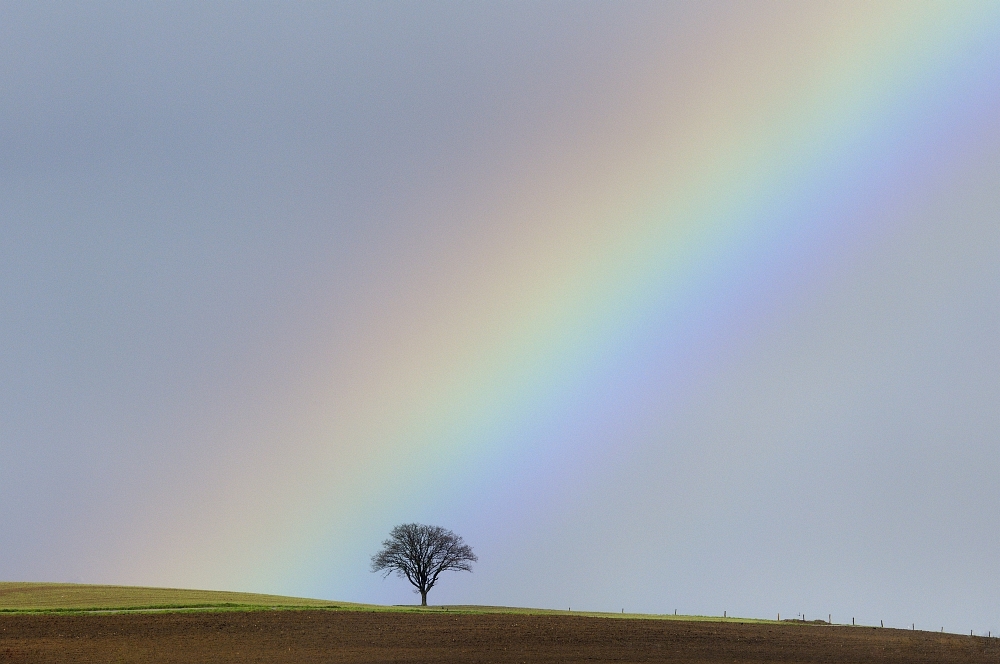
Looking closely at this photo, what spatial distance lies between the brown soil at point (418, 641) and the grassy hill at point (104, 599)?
22.3ft

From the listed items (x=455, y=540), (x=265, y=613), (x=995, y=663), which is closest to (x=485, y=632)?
(x=265, y=613)

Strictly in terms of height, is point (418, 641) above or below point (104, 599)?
below

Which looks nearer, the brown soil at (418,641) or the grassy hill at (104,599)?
the brown soil at (418,641)

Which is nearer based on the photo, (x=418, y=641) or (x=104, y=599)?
(x=418, y=641)

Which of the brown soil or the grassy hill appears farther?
the grassy hill

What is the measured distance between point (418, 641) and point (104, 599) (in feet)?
112

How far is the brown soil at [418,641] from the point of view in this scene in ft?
154

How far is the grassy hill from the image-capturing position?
214 feet

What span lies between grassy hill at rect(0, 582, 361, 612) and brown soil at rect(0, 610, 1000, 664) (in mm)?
6808

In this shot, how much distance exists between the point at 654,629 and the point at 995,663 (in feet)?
69.8

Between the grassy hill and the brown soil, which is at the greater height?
the grassy hill

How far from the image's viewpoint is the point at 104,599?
238ft

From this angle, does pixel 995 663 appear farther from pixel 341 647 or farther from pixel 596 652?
pixel 341 647

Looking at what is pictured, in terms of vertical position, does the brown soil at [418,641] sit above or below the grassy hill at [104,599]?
below
